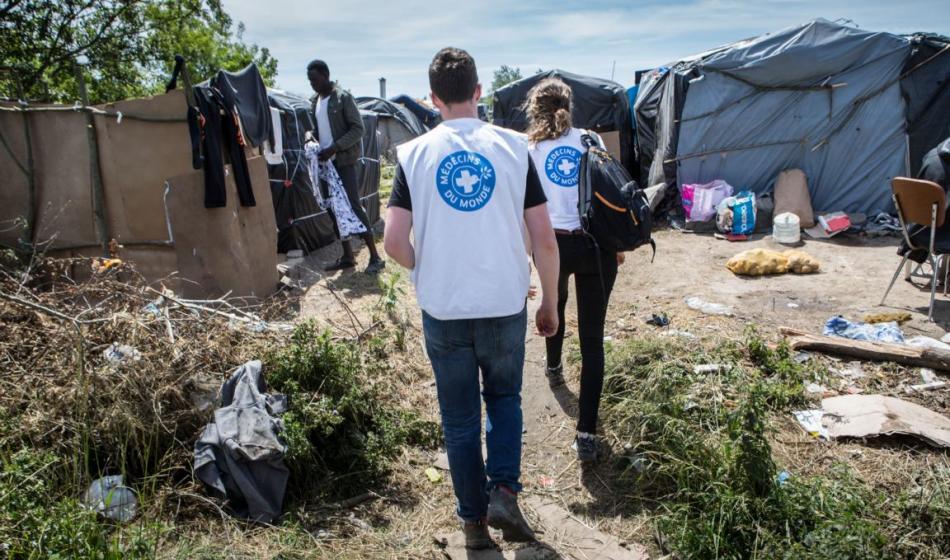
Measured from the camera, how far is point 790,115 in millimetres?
8906

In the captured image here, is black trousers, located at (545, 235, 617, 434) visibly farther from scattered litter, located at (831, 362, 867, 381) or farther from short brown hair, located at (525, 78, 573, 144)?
scattered litter, located at (831, 362, 867, 381)

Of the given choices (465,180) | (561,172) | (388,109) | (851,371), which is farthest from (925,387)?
(388,109)

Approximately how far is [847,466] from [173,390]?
3015 mm

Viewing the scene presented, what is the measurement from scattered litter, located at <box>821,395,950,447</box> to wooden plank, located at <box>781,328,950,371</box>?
2.10ft

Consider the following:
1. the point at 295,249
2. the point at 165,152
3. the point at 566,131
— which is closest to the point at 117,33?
the point at 295,249

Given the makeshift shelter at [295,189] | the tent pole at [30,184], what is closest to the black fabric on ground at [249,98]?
the makeshift shelter at [295,189]

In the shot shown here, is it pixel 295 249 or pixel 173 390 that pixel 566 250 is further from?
pixel 295 249

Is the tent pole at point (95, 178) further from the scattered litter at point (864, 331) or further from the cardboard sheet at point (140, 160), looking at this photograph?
the scattered litter at point (864, 331)

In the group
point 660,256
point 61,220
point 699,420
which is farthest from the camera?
point 660,256

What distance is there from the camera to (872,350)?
3.94 m

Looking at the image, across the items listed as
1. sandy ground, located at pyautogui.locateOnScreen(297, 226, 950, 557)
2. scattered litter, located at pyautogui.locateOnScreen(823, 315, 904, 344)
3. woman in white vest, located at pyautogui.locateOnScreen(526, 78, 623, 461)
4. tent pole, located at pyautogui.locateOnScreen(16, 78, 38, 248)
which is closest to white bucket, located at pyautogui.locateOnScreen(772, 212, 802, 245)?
Answer: sandy ground, located at pyautogui.locateOnScreen(297, 226, 950, 557)

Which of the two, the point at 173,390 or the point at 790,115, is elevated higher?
the point at 790,115

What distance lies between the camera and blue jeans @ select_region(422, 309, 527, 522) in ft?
7.36

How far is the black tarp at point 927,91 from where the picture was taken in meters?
8.13
